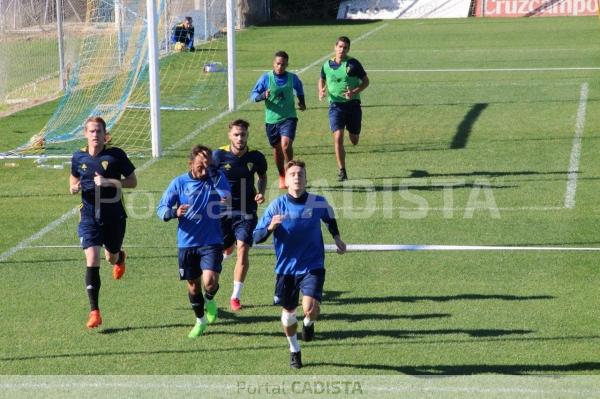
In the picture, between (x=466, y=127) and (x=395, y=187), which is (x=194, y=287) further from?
(x=466, y=127)

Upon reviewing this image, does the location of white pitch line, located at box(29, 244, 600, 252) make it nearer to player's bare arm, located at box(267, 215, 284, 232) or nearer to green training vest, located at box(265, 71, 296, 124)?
green training vest, located at box(265, 71, 296, 124)

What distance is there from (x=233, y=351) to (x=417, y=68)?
23223mm

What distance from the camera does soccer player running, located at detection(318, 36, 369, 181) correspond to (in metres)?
17.9

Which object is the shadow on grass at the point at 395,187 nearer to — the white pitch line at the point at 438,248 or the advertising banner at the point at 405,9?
the white pitch line at the point at 438,248

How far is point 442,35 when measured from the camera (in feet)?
141

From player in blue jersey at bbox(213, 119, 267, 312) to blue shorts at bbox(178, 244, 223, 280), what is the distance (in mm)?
942

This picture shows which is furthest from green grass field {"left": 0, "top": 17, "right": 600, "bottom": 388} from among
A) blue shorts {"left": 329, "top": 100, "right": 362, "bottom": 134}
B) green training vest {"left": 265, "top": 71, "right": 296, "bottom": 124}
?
green training vest {"left": 265, "top": 71, "right": 296, "bottom": 124}

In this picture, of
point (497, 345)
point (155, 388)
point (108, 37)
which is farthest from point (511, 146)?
point (155, 388)

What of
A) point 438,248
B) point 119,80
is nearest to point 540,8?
point 119,80

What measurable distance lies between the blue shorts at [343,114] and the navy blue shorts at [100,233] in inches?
272

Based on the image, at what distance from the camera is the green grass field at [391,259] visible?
10.2m

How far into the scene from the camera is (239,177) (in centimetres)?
1198

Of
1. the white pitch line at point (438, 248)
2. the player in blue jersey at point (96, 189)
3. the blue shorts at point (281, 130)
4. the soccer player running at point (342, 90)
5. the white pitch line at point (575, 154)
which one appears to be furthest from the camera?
the soccer player running at point (342, 90)

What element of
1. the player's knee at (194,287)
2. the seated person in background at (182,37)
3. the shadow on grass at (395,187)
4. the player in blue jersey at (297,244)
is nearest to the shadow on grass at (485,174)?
the shadow on grass at (395,187)
